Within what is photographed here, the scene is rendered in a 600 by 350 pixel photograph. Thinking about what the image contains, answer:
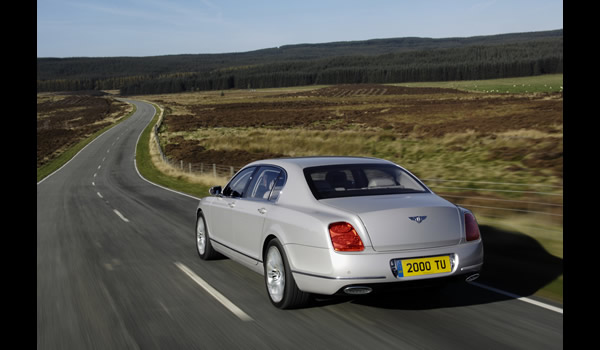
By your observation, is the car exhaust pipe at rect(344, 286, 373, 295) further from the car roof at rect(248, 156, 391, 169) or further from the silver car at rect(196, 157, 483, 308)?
the car roof at rect(248, 156, 391, 169)

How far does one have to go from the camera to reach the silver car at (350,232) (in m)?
5.20

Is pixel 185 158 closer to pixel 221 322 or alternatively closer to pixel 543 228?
pixel 543 228

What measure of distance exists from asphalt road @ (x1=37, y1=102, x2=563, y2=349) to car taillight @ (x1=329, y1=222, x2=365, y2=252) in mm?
722

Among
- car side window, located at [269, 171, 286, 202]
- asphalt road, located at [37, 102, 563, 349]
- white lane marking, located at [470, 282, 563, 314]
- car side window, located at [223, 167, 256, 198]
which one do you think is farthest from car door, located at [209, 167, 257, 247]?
white lane marking, located at [470, 282, 563, 314]

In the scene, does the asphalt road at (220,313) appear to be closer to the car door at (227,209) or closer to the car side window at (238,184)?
the car door at (227,209)

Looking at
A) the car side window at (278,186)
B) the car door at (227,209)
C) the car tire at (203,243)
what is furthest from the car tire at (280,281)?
the car tire at (203,243)

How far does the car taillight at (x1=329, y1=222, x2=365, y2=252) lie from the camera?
17.1 feet

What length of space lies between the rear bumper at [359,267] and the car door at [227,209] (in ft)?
6.39

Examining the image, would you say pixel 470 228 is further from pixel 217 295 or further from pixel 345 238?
pixel 217 295

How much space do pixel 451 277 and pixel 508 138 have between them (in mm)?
19373

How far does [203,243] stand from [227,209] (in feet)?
4.51

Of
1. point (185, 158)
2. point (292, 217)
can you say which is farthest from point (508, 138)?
point (185, 158)

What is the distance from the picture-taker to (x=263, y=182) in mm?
7008

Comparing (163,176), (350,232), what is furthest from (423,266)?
(163,176)
